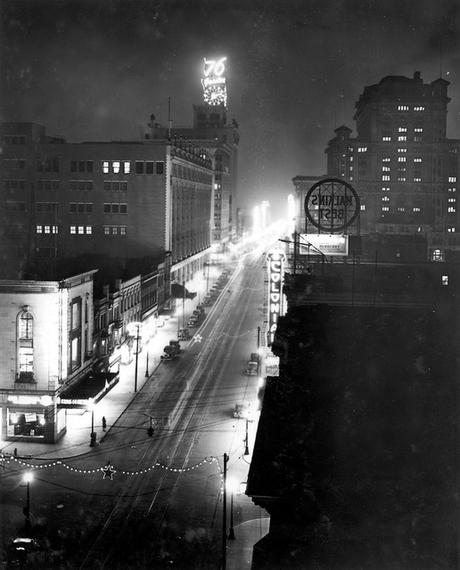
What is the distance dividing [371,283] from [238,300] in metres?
55.1

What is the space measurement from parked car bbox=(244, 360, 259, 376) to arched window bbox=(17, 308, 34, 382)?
16.4m

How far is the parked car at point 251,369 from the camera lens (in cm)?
4731

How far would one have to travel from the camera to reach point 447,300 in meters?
20.5

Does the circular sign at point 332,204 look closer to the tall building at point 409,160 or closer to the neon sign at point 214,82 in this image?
the tall building at point 409,160

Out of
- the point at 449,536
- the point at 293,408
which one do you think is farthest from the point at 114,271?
the point at 449,536

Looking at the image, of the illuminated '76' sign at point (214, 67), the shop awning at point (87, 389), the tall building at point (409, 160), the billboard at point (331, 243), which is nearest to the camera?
the shop awning at point (87, 389)

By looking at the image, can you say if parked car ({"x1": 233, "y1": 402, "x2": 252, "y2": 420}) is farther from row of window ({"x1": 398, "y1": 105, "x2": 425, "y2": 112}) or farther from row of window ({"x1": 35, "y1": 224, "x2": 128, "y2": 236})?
row of window ({"x1": 398, "y1": 105, "x2": 425, "y2": 112})

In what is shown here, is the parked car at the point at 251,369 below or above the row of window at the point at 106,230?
below

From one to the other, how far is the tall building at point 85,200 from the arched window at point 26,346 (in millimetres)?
35889

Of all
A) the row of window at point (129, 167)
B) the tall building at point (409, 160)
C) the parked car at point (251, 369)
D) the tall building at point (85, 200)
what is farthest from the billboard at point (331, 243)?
the tall building at point (409, 160)

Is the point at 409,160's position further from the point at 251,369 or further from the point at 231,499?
the point at 231,499

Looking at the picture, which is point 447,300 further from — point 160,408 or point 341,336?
point 160,408

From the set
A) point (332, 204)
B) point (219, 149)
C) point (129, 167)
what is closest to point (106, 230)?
point (129, 167)

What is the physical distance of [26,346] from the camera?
119ft
